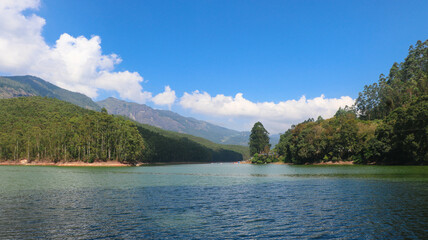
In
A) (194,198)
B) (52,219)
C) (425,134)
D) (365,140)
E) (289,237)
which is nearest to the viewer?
(289,237)

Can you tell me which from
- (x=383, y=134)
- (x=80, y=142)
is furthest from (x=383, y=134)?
(x=80, y=142)

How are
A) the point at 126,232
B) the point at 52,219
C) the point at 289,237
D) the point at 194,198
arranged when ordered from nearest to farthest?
the point at 289,237 → the point at 126,232 → the point at 52,219 → the point at 194,198

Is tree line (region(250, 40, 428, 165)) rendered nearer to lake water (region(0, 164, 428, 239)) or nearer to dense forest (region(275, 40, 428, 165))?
dense forest (region(275, 40, 428, 165))

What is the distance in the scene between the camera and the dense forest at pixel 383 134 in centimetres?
10512

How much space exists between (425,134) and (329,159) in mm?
61684

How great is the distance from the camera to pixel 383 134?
124 metres

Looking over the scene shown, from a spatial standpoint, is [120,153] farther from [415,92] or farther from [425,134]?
[415,92]

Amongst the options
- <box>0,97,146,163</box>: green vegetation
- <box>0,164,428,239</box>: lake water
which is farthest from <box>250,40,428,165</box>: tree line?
<box>0,97,146,163</box>: green vegetation

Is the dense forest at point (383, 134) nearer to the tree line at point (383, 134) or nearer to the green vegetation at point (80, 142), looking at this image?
the tree line at point (383, 134)

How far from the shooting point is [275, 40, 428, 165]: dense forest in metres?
105

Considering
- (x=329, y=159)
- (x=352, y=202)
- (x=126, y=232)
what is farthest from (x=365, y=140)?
(x=126, y=232)

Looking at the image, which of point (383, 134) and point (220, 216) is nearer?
point (220, 216)

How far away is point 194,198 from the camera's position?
1499 inches

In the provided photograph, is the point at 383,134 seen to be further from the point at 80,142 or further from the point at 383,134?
the point at 80,142
